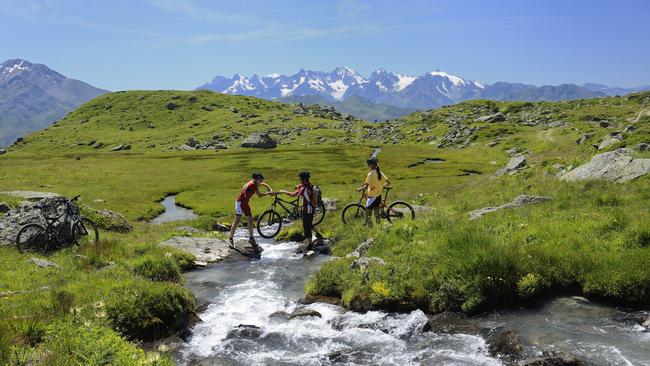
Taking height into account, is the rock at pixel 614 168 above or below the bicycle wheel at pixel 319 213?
above

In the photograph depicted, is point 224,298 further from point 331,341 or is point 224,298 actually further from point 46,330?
point 46,330

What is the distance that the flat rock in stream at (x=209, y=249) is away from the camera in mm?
25766

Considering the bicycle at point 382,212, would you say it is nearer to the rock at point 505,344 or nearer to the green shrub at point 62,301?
the rock at point 505,344

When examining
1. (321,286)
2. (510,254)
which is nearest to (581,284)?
(510,254)

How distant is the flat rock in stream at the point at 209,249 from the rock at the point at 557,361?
18.1m

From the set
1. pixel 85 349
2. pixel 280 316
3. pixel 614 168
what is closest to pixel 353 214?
pixel 280 316

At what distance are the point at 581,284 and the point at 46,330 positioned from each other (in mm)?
15383

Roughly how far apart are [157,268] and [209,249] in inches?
276

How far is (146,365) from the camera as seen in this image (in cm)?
881

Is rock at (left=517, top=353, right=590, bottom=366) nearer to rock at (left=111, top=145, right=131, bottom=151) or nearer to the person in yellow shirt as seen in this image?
the person in yellow shirt

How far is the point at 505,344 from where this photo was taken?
12.2 m

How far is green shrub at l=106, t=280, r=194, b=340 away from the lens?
13.9 m

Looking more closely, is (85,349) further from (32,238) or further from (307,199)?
(307,199)

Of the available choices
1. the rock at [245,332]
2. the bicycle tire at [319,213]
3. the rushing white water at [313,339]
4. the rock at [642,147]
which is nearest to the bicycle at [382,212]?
the bicycle tire at [319,213]
